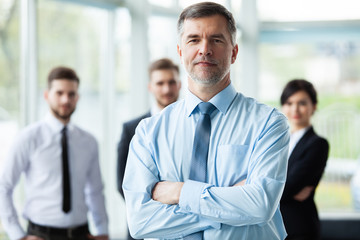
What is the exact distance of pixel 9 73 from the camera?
377 centimetres

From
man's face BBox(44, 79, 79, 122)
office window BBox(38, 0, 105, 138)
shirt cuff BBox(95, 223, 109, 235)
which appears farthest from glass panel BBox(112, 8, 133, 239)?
man's face BBox(44, 79, 79, 122)

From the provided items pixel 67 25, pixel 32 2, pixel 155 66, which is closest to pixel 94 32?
pixel 67 25

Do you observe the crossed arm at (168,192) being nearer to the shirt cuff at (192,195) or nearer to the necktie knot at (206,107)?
the shirt cuff at (192,195)

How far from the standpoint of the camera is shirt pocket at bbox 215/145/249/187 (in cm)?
183

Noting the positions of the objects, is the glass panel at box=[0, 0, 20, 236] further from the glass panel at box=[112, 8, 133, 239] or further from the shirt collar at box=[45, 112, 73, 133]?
the glass panel at box=[112, 8, 133, 239]

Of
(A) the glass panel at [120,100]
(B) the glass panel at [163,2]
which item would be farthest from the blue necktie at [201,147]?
(B) the glass panel at [163,2]

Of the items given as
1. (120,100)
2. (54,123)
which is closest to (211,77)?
(54,123)

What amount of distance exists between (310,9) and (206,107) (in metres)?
5.27

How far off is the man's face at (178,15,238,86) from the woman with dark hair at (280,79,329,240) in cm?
134

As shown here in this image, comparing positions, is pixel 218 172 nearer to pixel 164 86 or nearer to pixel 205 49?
pixel 205 49

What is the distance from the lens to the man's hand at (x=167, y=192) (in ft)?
5.97

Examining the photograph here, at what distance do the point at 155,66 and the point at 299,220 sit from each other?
1354mm

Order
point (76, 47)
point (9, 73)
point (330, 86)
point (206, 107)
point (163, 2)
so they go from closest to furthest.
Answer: point (206, 107)
point (9, 73)
point (76, 47)
point (163, 2)
point (330, 86)

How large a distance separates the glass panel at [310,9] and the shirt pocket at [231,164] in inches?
208
